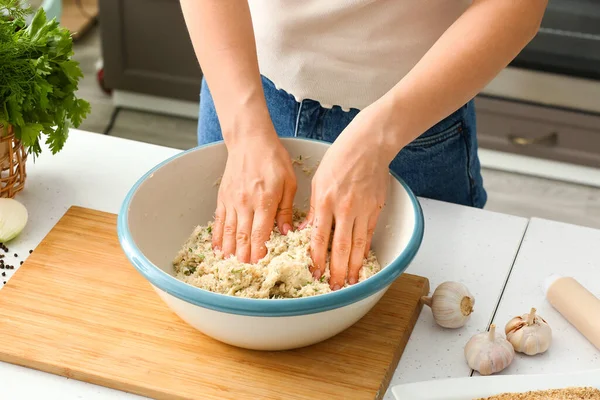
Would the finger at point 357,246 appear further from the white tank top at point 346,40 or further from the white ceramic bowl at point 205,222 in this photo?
the white tank top at point 346,40

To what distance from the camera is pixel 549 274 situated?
121 cm

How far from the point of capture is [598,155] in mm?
2795

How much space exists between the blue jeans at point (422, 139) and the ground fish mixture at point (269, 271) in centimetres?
29

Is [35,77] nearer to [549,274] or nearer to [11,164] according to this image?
[11,164]

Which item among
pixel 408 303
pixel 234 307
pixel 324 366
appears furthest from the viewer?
pixel 408 303

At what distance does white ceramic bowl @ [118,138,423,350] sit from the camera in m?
0.92

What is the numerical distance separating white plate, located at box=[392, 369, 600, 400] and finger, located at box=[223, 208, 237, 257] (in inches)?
12.0

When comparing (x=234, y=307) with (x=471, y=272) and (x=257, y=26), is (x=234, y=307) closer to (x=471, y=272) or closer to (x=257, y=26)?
(x=471, y=272)

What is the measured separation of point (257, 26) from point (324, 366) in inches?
24.0

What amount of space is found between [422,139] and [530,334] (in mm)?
438

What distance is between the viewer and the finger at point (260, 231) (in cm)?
109

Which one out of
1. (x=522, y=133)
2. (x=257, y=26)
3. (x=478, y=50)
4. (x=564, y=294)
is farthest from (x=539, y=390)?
(x=522, y=133)

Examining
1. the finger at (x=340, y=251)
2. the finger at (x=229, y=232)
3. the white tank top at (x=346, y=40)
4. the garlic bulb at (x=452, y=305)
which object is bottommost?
the garlic bulb at (x=452, y=305)

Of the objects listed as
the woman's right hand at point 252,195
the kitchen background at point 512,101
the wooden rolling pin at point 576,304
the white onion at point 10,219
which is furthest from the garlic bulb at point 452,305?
the kitchen background at point 512,101
